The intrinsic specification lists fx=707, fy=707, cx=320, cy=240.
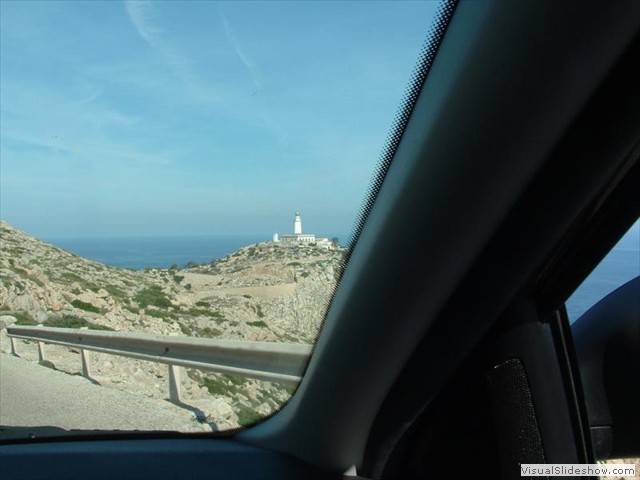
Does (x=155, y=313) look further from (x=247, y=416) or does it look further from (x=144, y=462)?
(x=144, y=462)

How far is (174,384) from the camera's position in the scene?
5316 millimetres

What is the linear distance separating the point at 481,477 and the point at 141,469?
158 cm

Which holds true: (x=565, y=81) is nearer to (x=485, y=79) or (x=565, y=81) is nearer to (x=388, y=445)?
(x=485, y=79)

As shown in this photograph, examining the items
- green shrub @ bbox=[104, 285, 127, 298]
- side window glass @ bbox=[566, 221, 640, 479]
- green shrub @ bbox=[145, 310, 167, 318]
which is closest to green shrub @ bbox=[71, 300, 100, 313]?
green shrub @ bbox=[104, 285, 127, 298]

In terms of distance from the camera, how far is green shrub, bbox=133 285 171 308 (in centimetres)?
472

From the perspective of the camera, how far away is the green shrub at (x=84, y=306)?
4.83m

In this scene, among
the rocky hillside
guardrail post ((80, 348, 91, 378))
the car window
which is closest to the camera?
the car window

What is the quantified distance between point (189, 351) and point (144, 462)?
1270mm

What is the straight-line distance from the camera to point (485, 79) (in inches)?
77.2

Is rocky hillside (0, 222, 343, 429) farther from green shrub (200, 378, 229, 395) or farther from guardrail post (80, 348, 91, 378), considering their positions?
guardrail post (80, 348, 91, 378)

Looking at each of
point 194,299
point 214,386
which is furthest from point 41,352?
point 194,299

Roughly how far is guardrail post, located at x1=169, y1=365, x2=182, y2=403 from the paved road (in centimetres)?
8

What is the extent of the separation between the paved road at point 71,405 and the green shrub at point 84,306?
719 millimetres

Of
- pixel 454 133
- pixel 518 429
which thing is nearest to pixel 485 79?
pixel 454 133
